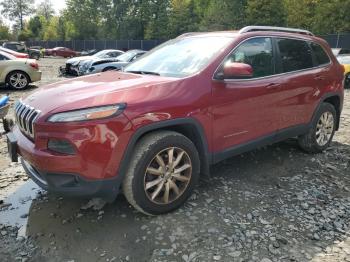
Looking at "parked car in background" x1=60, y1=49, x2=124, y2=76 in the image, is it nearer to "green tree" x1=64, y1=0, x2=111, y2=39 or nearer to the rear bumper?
the rear bumper

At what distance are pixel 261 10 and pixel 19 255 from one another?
134 feet

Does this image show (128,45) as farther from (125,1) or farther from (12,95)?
(12,95)

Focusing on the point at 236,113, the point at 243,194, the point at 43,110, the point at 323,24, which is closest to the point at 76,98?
the point at 43,110

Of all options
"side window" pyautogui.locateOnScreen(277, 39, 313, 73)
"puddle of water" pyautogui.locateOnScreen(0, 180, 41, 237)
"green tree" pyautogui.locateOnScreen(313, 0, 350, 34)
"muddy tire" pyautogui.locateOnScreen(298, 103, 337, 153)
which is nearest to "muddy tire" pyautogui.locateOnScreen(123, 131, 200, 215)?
"puddle of water" pyautogui.locateOnScreen(0, 180, 41, 237)

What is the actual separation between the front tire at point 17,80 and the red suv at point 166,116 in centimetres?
903

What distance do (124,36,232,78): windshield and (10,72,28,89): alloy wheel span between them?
892 centimetres

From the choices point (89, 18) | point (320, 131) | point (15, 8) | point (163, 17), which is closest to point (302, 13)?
point (163, 17)

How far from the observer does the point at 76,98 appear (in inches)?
125

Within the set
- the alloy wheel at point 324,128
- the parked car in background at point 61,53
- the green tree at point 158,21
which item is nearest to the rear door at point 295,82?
the alloy wheel at point 324,128

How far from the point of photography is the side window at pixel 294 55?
15.3ft

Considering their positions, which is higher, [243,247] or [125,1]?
[125,1]

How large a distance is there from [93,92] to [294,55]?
2.84m

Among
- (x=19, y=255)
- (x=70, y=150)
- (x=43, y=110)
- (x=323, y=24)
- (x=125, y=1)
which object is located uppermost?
(x=125, y=1)

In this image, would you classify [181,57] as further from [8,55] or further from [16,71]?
[8,55]
